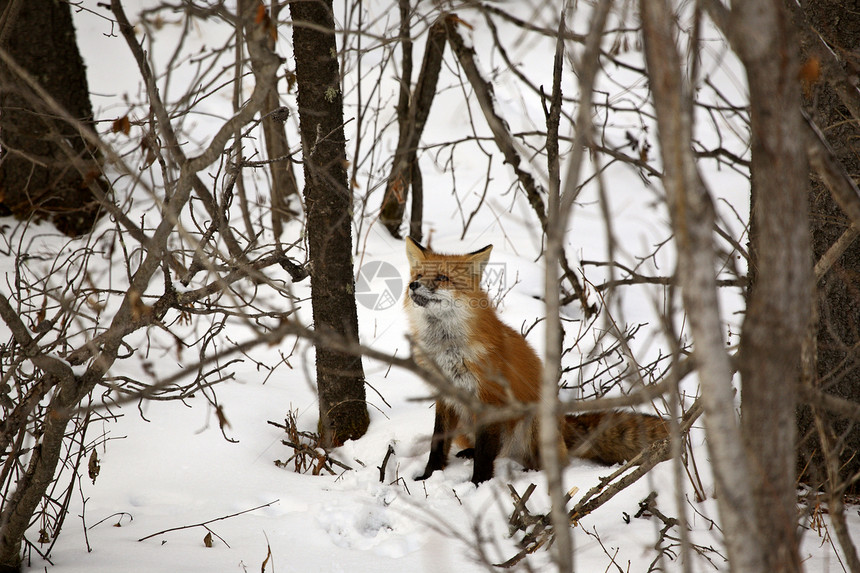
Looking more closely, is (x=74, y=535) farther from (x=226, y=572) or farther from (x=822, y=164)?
(x=822, y=164)

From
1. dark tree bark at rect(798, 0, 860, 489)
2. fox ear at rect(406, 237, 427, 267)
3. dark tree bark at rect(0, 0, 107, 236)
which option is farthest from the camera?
dark tree bark at rect(0, 0, 107, 236)

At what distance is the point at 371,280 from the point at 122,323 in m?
4.24

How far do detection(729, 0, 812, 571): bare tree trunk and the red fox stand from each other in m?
2.69

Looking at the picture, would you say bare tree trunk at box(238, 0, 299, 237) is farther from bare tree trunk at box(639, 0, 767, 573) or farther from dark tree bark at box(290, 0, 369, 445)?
bare tree trunk at box(639, 0, 767, 573)

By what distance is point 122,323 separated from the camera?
2.34 m

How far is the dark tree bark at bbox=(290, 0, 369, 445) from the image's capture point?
385cm

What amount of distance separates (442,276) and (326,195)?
0.96m

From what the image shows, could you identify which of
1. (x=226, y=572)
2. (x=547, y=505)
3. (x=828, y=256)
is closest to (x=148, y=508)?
(x=226, y=572)

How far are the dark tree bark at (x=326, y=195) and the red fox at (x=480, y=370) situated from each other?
1.66 ft

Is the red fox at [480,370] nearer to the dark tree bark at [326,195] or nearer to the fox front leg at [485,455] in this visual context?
the fox front leg at [485,455]

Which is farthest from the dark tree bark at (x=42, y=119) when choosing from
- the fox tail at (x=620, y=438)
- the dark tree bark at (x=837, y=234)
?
the dark tree bark at (x=837, y=234)

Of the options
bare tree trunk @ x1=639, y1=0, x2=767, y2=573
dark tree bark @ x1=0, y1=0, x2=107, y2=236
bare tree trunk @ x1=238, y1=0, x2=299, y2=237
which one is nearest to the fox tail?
bare tree trunk @ x1=238, y1=0, x2=299, y2=237

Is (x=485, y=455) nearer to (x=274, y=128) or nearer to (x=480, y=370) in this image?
(x=480, y=370)

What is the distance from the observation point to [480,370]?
4039mm
